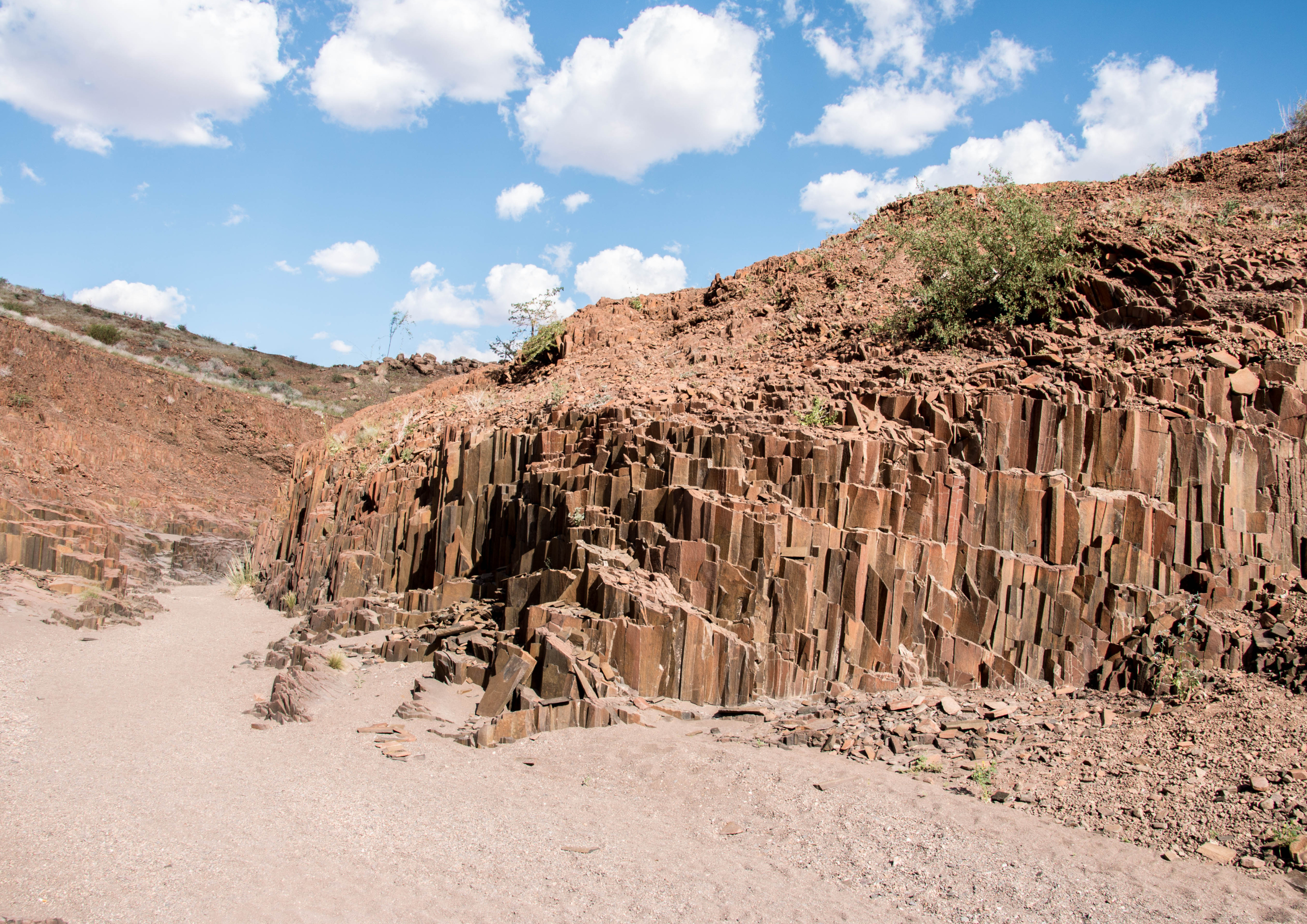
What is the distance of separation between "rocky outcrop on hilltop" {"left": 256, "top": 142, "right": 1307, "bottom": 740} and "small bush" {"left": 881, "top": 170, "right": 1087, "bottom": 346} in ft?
1.34

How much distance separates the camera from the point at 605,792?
21.7 ft

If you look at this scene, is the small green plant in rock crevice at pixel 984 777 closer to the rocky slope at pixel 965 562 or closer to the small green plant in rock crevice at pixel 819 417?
the rocky slope at pixel 965 562

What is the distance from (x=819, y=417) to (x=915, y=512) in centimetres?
202

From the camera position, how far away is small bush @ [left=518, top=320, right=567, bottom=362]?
64.6ft

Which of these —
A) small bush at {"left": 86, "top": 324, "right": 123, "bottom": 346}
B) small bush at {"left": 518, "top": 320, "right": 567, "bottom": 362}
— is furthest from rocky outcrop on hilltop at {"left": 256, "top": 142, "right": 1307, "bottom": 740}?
small bush at {"left": 86, "top": 324, "right": 123, "bottom": 346}

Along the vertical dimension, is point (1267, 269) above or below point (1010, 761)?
above

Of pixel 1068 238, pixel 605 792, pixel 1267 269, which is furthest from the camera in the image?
pixel 1068 238

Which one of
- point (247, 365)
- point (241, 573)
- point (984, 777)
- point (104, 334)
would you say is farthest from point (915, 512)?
point (247, 365)

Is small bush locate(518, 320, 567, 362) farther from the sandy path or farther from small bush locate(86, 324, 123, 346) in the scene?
small bush locate(86, 324, 123, 346)

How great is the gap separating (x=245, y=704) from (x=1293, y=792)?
34.2ft

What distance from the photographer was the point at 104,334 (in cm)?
4528

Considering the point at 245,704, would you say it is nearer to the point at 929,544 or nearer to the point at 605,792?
the point at 605,792

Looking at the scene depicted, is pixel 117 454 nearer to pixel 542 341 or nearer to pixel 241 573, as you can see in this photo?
pixel 241 573

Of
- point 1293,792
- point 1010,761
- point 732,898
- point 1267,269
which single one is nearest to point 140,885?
point 732,898
